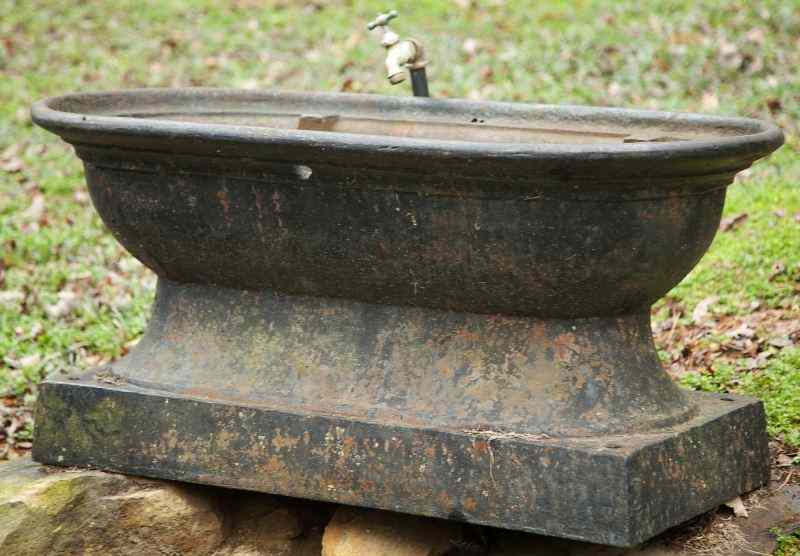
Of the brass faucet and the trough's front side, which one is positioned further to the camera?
the brass faucet

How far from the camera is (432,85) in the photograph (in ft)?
27.1

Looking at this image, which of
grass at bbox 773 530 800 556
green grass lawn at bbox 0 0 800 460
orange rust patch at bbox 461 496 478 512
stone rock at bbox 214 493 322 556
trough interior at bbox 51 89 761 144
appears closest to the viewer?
orange rust patch at bbox 461 496 478 512

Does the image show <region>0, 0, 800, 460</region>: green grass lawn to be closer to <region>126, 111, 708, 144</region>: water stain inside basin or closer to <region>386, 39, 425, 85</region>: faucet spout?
<region>126, 111, 708, 144</region>: water stain inside basin

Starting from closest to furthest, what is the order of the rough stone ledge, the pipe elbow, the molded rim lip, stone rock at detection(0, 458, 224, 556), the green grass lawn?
the molded rim lip → the rough stone ledge → stone rock at detection(0, 458, 224, 556) → the pipe elbow → the green grass lawn

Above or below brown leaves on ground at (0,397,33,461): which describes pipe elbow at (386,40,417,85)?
above

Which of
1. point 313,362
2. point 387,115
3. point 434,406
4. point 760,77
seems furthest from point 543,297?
point 760,77

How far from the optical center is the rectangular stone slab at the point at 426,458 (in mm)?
3143

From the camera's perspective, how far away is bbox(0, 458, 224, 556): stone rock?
365 centimetres

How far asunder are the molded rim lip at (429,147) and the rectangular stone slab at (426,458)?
0.73 m

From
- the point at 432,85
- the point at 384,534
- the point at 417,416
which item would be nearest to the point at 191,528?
the point at 384,534

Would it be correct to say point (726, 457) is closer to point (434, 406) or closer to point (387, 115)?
point (434, 406)

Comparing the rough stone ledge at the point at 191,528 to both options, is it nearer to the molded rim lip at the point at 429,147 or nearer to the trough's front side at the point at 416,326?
the trough's front side at the point at 416,326

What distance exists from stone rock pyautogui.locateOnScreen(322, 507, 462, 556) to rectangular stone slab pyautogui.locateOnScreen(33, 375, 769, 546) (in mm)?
172

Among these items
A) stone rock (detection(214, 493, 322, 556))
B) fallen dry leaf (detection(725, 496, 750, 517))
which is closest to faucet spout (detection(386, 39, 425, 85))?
stone rock (detection(214, 493, 322, 556))
